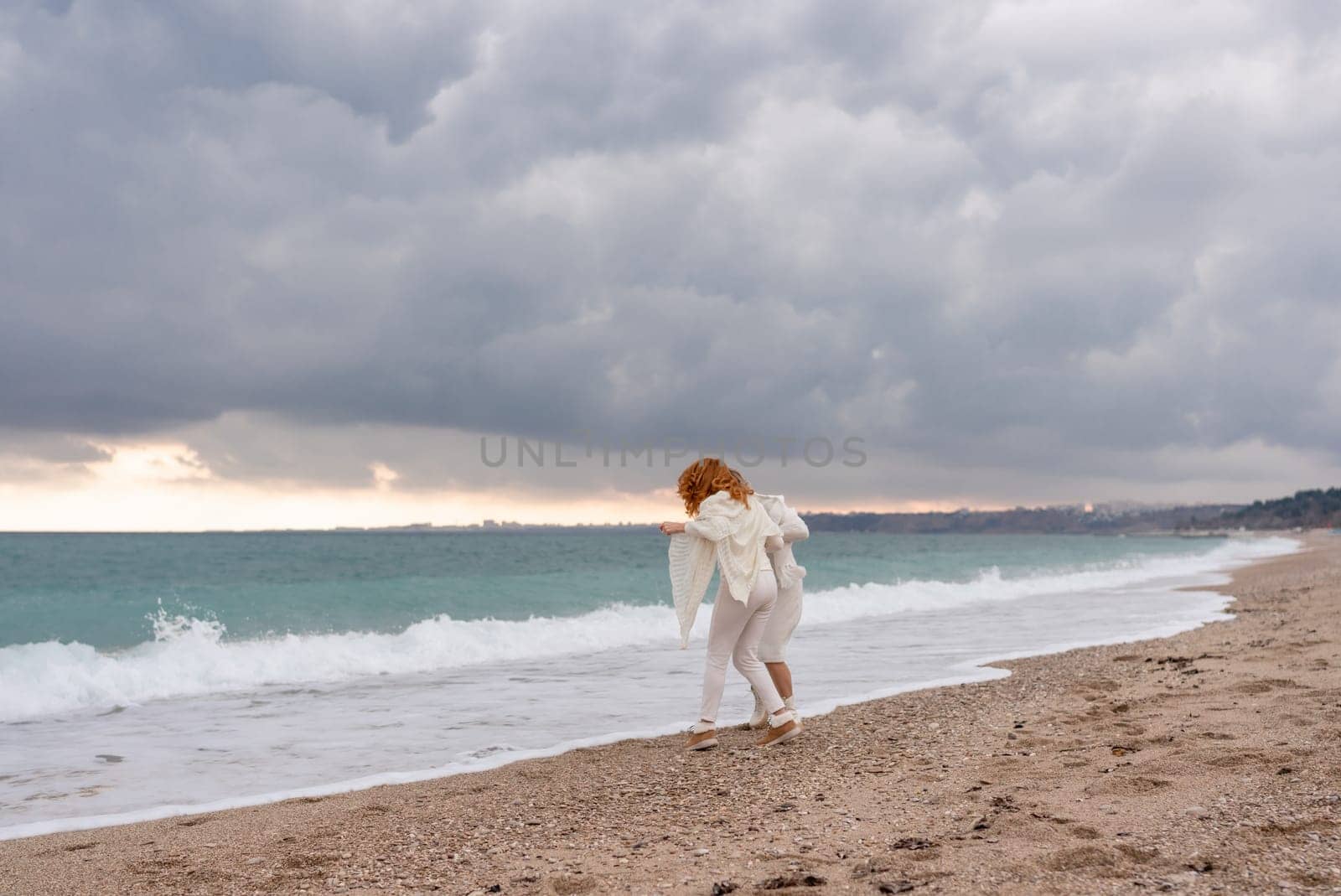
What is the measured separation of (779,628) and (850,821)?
2.37 metres

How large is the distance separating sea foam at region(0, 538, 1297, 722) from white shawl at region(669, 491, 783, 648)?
676 cm

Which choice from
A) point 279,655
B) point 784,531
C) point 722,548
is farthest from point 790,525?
point 279,655

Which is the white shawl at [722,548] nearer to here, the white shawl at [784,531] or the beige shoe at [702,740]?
the white shawl at [784,531]

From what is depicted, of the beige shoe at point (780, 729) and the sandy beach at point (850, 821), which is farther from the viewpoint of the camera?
the beige shoe at point (780, 729)

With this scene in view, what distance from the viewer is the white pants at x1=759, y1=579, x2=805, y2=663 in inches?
266

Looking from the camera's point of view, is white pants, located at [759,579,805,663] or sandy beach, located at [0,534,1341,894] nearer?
sandy beach, located at [0,534,1341,894]

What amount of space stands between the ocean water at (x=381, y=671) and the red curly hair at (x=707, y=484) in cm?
210

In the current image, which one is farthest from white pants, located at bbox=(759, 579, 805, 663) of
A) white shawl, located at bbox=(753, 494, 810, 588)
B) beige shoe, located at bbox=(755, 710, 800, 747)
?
A: beige shoe, located at bbox=(755, 710, 800, 747)

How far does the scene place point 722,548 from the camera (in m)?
6.34

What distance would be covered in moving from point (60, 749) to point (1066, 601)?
20.0 meters

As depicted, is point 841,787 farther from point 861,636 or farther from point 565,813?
point 861,636

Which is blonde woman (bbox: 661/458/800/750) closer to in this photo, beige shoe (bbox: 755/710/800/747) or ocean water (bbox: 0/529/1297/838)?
beige shoe (bbox: 755/710/800/747)

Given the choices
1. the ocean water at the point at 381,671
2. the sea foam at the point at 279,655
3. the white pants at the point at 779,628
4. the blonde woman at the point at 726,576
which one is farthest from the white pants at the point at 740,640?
the sea foam at the point at 279,655

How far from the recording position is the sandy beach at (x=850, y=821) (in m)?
3.62
